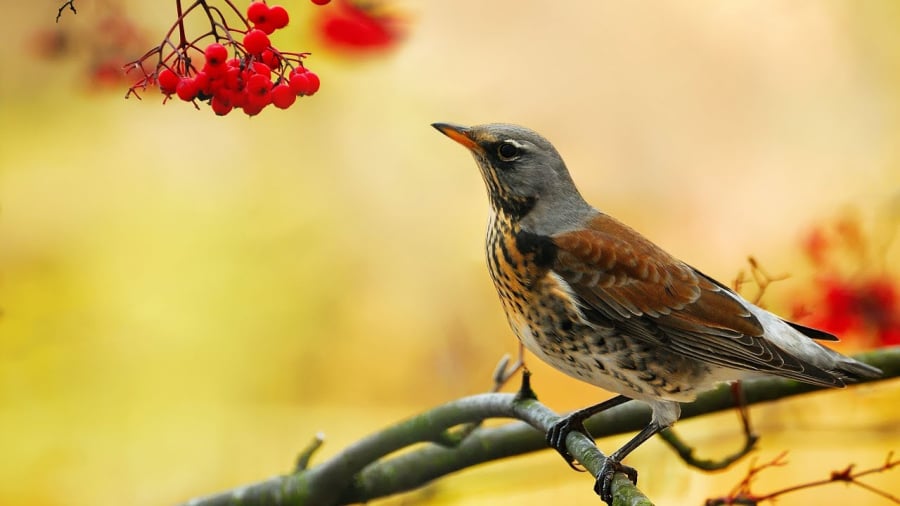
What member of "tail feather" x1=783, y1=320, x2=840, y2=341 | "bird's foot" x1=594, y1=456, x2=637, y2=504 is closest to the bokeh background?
"tail feather" x1=783, y1=320, x2=840, y2=341

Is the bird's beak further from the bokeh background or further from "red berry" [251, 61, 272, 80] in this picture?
the bokeh background

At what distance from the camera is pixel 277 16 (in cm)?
191

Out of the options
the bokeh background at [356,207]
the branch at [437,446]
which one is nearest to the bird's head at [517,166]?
the branch at [437,446]

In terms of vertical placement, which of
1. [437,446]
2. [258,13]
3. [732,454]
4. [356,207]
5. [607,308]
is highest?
[356,207]

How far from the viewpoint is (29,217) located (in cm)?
529

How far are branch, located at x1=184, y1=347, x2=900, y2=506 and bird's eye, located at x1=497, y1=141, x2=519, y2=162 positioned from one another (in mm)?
630

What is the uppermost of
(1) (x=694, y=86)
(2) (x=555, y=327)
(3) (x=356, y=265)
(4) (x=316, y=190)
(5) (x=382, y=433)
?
(1) (x=694, y=86)

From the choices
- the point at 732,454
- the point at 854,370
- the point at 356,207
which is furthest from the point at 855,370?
the point at 356,207

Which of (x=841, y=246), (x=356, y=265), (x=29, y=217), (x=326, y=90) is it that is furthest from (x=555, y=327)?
(x=29, y=217)

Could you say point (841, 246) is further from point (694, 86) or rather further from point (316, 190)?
point (316, 190)

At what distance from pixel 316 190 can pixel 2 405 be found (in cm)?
188

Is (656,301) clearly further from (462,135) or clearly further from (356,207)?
(356,207)

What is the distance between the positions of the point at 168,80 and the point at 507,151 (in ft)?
3.18

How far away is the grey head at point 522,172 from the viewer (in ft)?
8.64
